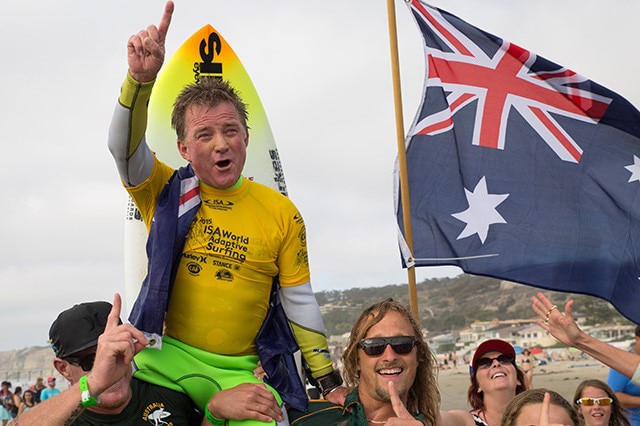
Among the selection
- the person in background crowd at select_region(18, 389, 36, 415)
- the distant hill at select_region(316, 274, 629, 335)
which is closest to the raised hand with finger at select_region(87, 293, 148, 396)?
the person in background crowd at select_region(18, 389, 36, 415)

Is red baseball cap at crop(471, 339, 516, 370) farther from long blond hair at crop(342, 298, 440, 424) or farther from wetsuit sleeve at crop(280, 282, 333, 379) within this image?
wetsuit sleeve at crop(280, 282, 333, 379)

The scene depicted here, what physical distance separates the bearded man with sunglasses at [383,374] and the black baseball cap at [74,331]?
3.45 feet

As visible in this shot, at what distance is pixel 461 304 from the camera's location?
6675 centimetres

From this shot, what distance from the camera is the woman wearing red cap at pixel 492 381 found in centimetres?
573

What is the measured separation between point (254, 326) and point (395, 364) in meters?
0.72

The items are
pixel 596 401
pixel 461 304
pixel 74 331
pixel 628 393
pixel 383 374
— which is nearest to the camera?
pixel 74 331

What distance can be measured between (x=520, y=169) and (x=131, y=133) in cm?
459

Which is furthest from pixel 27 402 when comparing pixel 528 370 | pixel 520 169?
pixel 520 169

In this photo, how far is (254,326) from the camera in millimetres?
4352

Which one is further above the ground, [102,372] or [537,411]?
[102,372]

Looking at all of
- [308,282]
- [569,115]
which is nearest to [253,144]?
[569,115]

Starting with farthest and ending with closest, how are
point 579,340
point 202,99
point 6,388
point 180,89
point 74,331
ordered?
point 6,388
point 180,89
point 579,340
point 202,99
point 74,331

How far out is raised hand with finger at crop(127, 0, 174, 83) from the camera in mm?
3830

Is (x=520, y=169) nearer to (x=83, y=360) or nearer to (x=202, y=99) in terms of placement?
(x=202, y=99)
